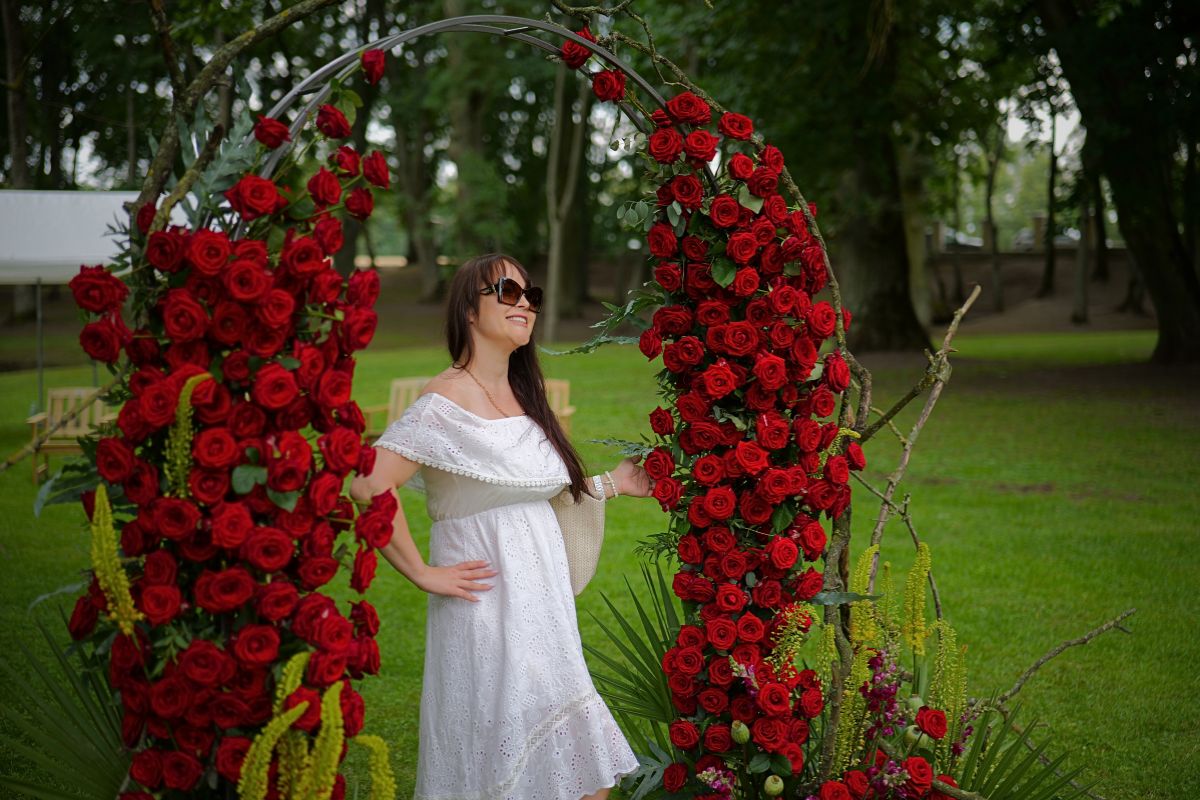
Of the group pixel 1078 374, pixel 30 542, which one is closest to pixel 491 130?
pixel 1078 374

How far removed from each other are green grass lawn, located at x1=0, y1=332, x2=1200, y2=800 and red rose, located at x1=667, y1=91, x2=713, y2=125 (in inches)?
114

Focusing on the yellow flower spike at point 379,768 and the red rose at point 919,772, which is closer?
the yellow flower spike at point 379,768

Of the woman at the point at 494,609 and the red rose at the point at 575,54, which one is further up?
the red rose at the point at 575,54

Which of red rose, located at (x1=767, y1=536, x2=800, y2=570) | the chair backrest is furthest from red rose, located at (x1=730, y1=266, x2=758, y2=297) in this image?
the chair backrest

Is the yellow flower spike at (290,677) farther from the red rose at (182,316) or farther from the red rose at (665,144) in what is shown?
the red rose at (665,144)

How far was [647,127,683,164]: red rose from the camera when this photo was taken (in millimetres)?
3340

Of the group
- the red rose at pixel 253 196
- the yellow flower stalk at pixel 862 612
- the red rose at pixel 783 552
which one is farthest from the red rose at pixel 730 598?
the red rose at pixel 253 196

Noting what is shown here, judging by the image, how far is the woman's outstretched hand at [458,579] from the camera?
3080 mm

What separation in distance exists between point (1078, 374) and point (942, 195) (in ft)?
40.8

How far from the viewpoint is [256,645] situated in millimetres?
2352

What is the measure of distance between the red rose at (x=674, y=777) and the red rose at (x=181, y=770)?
1.61 m

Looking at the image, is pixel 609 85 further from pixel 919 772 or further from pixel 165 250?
pixel 919 772

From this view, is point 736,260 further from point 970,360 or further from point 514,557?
point 970,360

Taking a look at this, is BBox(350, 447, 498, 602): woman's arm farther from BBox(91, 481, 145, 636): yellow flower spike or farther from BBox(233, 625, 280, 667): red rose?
BBox(91, 481, 145, 636): yellow flower spike
